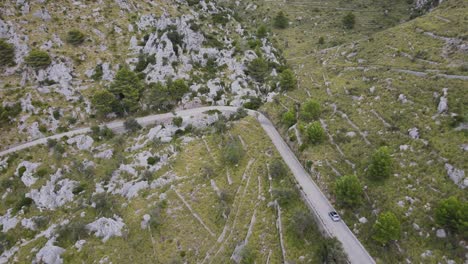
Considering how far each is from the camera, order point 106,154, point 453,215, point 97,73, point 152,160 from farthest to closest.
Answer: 1. point 97,73
2. point 106,154
3. point 152,160
4. point 453,215

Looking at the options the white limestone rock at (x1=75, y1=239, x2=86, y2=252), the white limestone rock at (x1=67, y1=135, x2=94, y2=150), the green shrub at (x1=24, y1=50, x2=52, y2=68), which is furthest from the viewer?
the green shrub at (x1=24, y1=50, x2=52, y2=68)

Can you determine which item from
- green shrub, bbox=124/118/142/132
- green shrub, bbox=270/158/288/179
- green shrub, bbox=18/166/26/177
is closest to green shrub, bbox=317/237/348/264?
green shrub, bbox=270/158/288/179

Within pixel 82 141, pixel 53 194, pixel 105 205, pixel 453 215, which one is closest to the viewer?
pixel 453 215

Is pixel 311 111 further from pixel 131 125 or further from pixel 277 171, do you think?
pixel 131 125

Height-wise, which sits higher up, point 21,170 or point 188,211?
point 188,211

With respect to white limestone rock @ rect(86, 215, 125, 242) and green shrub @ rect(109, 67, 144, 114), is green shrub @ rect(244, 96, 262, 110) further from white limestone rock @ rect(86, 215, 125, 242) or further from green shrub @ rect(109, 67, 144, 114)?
white limestone rock @ rect(86, 215, 125, 242)

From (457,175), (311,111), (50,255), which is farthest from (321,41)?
(50,255)
